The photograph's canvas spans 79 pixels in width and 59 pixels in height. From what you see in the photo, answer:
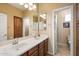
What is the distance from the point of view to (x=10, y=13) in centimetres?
190

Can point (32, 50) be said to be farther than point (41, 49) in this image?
No

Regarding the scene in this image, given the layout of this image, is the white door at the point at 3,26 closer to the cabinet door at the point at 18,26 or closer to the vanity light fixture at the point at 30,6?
the cabinet door at the point at 18,26

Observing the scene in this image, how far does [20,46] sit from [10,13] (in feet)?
1.90

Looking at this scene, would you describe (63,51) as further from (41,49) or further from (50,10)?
(50,10)

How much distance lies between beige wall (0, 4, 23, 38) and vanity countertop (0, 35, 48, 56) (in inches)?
8.0

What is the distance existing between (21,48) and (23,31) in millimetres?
306

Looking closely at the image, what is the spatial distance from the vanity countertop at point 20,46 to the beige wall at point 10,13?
0.20m

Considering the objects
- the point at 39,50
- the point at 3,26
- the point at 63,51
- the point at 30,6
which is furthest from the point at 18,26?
the point at 63,51

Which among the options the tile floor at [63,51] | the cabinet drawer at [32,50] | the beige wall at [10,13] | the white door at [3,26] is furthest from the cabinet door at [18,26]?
the tile floor at [63,51]

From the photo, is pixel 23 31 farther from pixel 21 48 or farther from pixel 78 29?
pixel 78 29

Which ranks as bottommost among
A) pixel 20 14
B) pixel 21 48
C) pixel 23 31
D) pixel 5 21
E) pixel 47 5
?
pixel 21 48

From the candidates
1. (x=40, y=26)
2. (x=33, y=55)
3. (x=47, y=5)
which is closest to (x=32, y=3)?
(x=47, y=5)

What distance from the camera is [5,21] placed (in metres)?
1.89

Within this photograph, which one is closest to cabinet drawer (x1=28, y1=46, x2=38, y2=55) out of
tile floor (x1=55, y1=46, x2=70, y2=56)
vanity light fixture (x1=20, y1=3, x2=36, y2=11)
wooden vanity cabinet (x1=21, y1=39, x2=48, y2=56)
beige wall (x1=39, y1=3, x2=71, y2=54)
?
wooden vanity cabinet (x1=21, y1=39, x2=48, y2=56)
